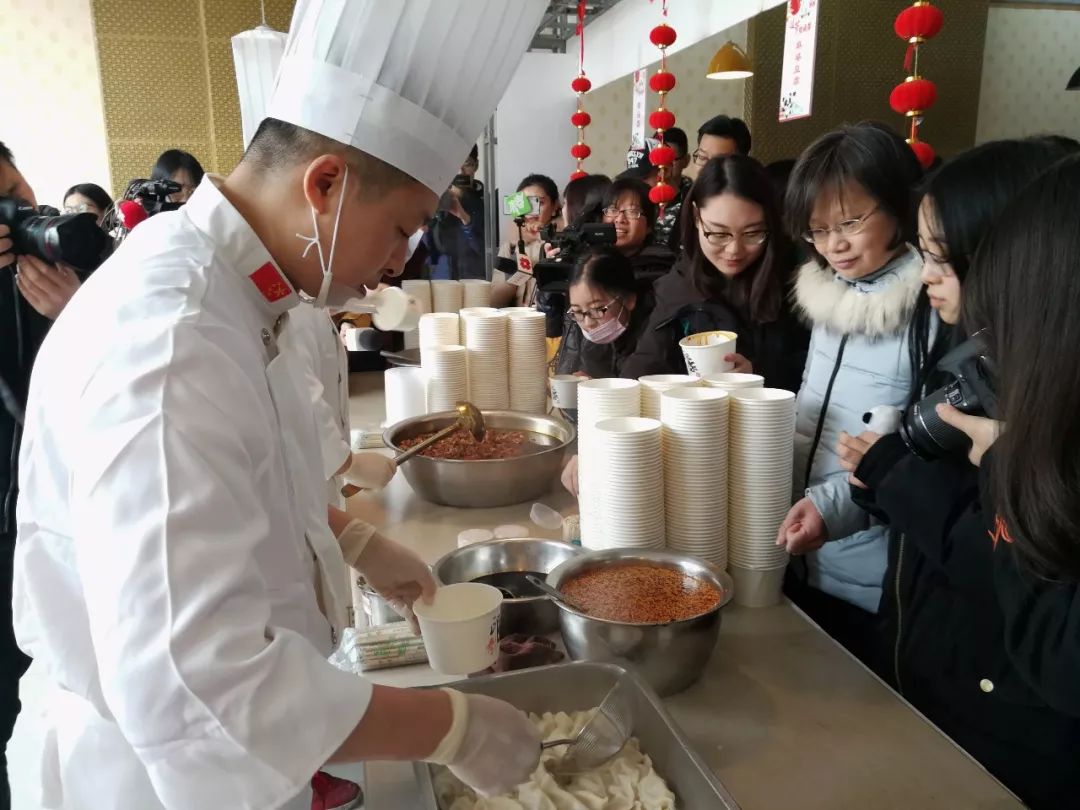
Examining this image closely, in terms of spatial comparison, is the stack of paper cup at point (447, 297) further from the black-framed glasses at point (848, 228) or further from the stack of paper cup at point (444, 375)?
the black-framed glasses at point (848, 228)

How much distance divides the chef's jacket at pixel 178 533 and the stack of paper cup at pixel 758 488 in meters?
0.69

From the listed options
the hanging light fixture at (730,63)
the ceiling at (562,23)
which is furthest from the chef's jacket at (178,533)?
the ceiling at (562,23)

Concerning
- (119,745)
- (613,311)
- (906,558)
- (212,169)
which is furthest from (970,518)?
(212,169)

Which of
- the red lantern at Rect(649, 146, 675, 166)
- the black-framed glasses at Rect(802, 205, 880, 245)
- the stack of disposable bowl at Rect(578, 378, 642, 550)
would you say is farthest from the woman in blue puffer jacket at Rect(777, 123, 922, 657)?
the red lantern at Rect(649, 146, 675, 166)

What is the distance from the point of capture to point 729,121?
→ 3150mm

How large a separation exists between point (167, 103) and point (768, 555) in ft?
17.1

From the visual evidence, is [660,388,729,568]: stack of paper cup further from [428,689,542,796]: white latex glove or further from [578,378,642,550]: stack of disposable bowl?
[428,689,542,796]: white latex glove

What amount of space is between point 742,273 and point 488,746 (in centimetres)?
141

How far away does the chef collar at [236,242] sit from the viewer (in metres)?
0.78

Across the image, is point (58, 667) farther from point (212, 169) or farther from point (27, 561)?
point (212, 169)

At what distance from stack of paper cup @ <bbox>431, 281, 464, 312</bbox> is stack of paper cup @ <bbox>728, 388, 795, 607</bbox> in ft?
5.97

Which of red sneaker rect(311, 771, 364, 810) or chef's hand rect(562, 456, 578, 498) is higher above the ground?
chef's hand rect(562, 456, 578, 498)

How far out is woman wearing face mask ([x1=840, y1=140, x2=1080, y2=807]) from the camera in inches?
40.0

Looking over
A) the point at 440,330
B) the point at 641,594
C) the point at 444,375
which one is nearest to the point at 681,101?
the point at 440,330
